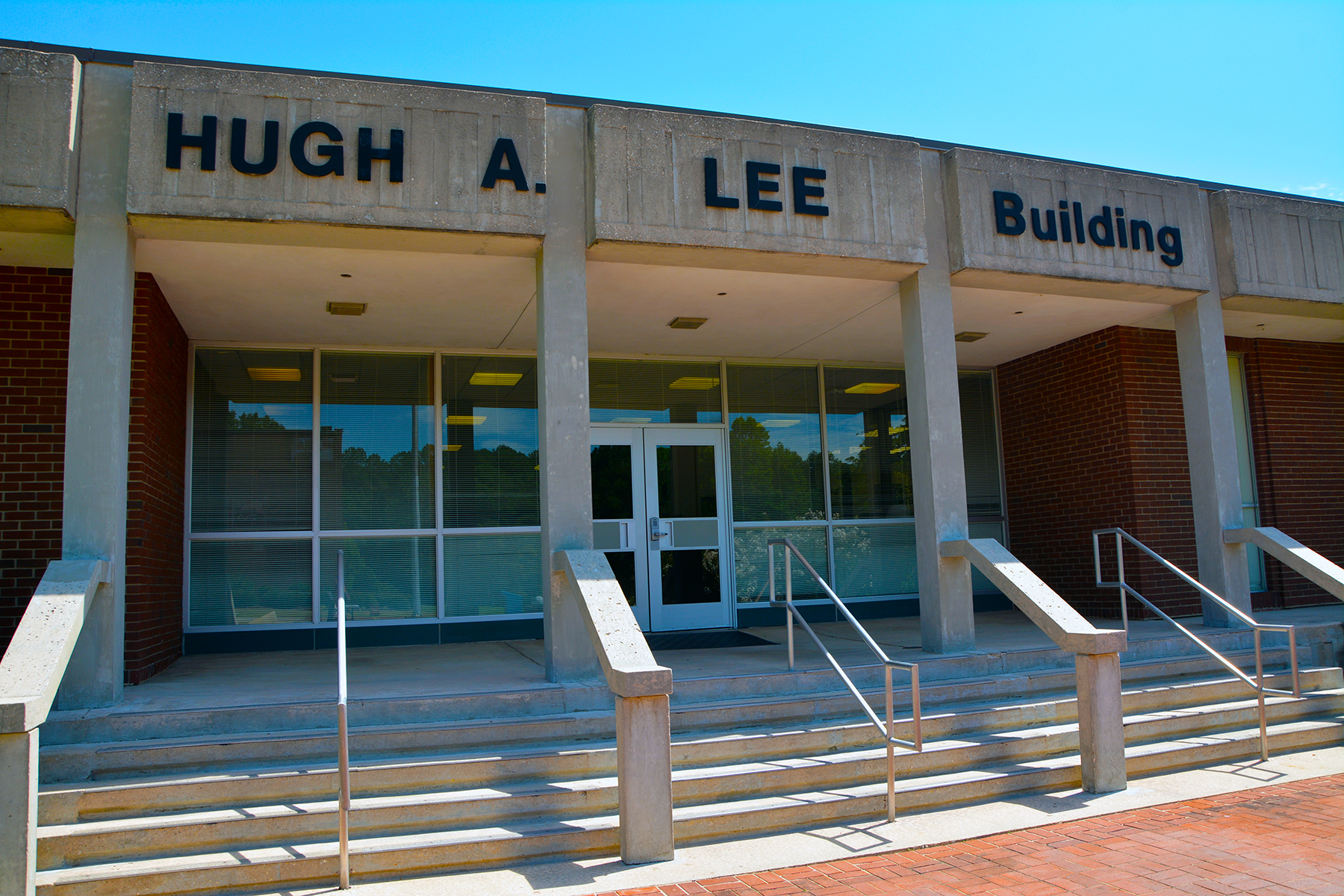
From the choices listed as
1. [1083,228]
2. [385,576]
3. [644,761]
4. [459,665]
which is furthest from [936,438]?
[385,576]

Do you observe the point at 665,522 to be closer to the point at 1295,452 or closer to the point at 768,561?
the point at 768,561

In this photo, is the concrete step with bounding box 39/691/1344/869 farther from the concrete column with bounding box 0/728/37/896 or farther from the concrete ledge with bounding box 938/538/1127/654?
the concrete ledge with bounding box 938/538/1127/654

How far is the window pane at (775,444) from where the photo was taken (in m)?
10.5

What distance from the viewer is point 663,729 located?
14.9ft

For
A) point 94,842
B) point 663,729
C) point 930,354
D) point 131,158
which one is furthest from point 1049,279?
point 94,842

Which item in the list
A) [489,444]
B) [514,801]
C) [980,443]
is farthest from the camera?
[980,443]

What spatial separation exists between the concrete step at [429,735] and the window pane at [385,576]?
3.78m

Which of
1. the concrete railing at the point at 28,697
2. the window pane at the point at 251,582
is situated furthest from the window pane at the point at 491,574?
the concrete railing at the point at 28,697

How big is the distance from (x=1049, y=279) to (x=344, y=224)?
5.87 m

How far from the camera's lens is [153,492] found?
727 cm

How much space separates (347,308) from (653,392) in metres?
3.46

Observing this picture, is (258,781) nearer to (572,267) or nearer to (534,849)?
(534,849)

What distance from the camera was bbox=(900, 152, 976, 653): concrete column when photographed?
7.38 m

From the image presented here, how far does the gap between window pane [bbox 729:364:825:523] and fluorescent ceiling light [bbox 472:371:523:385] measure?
2.46m
